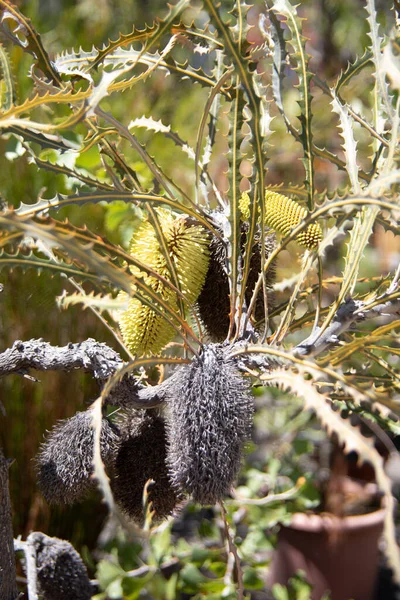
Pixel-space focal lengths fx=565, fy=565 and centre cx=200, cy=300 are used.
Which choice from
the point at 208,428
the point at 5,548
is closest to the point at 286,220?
the point at 208,428

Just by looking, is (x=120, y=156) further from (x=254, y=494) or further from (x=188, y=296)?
(x=254, y=494)

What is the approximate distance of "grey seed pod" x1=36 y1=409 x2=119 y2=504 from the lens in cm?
44

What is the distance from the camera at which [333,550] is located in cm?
149

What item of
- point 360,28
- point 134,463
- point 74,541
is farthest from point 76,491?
point 360,28

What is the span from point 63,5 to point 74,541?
2426 millimetres

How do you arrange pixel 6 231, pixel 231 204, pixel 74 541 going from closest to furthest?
1. pixel 6 231
2. pixel 231 204
3. pixel 74 541

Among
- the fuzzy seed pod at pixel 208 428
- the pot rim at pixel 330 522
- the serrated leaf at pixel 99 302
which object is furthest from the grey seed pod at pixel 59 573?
the pot rim at pixel 330 522

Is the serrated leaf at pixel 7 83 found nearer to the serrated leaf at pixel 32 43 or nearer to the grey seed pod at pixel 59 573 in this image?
the serrated leaf at pixel 32 43

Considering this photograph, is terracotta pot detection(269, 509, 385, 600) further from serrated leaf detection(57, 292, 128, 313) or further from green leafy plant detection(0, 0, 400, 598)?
serrated leaf detection(57, 292, 128, 313)

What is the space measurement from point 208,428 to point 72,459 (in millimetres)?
118

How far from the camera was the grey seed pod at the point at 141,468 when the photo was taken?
18.4 inches

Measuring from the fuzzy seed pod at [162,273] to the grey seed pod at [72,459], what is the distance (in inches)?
2.9

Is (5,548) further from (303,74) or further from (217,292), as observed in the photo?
(303,74)

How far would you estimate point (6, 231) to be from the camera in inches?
12.6
